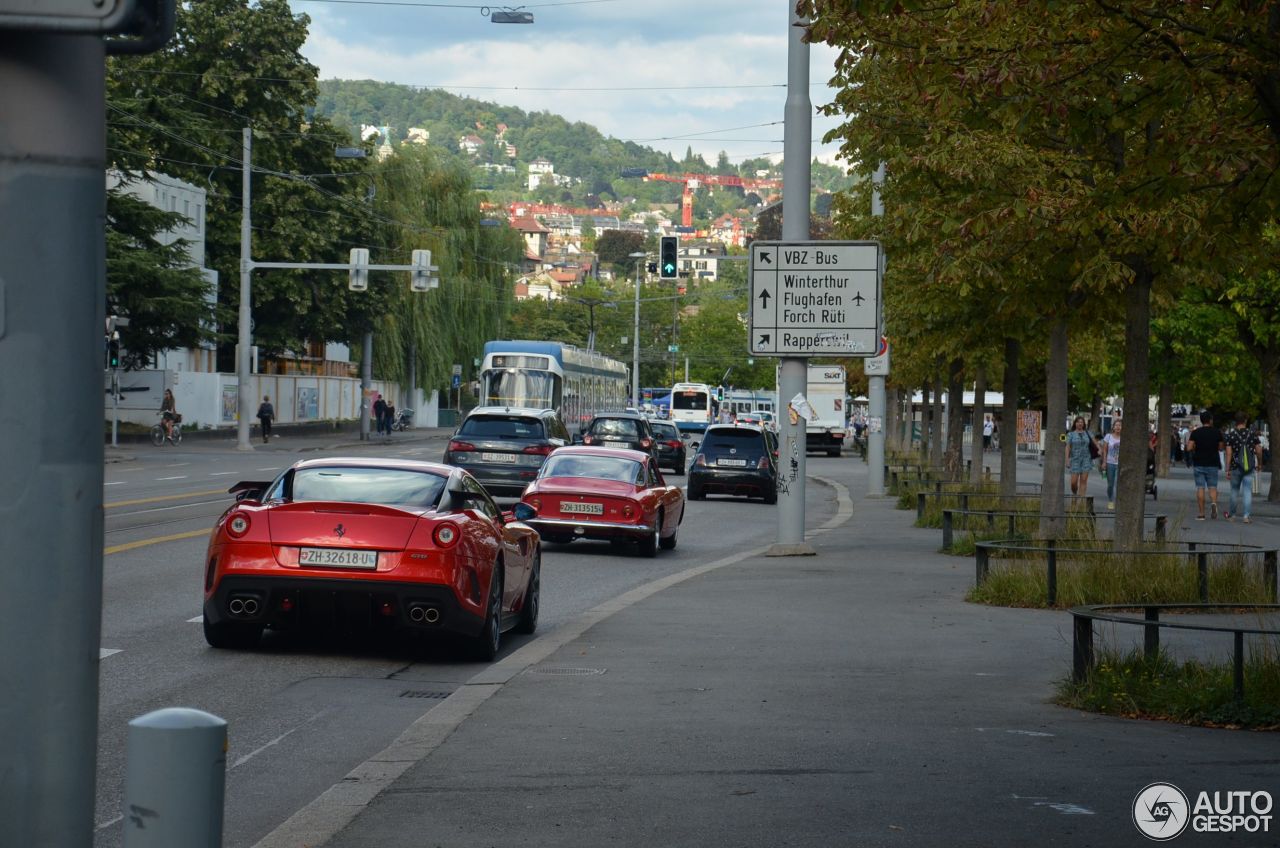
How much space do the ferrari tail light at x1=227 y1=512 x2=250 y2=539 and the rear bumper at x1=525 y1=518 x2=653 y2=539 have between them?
34.6 ft

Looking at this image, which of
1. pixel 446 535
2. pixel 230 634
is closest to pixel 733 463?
pixel 230 634

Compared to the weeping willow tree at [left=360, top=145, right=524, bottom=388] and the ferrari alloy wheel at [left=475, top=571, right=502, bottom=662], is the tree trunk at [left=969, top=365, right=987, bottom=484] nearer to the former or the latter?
the ferrari alloy wheel at [left=475, top=571, right=502, bottom=662]

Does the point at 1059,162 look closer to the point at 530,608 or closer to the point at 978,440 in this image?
the point at 530,608

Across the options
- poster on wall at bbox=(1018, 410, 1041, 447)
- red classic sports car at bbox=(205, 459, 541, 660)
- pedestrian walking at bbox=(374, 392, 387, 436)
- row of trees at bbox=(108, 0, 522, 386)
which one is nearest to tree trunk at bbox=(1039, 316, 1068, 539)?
red classic sports car at bbox=(205, 459, 541, 660)

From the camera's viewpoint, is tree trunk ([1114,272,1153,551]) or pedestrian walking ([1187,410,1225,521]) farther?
pedestrian walking ([1187,410,1225,521])

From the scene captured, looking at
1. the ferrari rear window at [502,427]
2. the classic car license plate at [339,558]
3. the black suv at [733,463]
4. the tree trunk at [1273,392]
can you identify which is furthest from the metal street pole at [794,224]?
the tree trunk at [1273,392]

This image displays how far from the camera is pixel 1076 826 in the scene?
688 centimetres

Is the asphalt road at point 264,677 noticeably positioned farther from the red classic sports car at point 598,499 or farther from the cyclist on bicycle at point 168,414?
the cyclist on bicycle at point 168,414

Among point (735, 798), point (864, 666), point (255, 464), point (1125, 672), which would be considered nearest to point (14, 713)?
point (735, 798)

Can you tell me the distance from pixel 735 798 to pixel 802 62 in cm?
1639

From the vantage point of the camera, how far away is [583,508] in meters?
22.8

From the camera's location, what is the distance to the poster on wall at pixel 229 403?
7012 cm

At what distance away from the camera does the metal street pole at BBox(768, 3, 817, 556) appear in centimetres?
2247

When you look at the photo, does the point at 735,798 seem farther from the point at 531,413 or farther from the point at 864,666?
the point at 531,413
